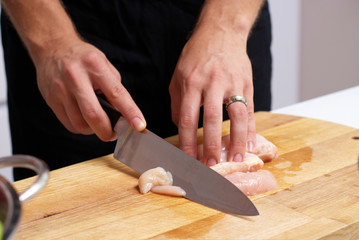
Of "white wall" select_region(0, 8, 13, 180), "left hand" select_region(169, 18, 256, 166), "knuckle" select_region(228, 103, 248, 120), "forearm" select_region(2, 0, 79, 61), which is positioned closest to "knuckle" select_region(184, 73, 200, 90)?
"left hand" select_region(169, 18, 256, 166)

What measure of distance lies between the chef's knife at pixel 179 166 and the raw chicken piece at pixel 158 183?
0.07ft

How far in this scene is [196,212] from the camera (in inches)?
42.9

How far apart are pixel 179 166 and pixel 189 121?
14cm

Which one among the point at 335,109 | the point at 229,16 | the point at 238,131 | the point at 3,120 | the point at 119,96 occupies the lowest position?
the point at 3,120

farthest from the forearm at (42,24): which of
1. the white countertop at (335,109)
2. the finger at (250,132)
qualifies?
the white countertop at (335,109)

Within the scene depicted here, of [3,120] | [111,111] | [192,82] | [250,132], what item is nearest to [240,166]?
[250,132]

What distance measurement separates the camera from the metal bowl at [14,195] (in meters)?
0.56

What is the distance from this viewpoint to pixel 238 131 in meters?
1.29

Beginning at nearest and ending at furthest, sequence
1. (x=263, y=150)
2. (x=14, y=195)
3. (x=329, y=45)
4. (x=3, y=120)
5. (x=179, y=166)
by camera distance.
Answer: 1. (x=14, y=195)
2. (x=179, y=166)
3. (x=263, y=150)
4. (x=3, y=120)
5. (x=329, y=45)

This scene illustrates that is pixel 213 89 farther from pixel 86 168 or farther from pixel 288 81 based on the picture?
pixel 288 81

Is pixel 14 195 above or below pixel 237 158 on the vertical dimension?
above

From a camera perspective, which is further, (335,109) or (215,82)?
(335,109)

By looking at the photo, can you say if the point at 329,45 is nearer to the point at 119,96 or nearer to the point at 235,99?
the point at 235,99

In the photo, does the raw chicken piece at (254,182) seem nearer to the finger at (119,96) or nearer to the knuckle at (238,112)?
the knuckle at (238,112)
